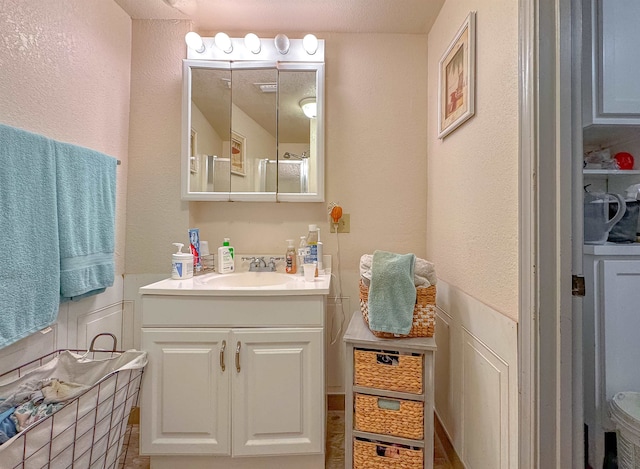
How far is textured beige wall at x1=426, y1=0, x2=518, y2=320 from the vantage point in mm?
900

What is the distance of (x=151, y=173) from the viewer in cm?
161

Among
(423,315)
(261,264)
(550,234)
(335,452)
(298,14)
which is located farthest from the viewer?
(261,264)

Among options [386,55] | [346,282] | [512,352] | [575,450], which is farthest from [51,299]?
[386,55]

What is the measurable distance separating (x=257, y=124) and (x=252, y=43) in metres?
0.42

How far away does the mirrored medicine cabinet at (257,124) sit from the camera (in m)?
1.61

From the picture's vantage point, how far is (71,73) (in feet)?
4.06

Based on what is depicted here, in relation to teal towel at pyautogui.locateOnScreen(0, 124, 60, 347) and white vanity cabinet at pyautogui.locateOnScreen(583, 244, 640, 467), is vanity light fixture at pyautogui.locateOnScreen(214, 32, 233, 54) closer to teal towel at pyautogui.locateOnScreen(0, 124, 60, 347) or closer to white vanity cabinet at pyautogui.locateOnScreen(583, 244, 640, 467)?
teal towel at pyautogui.locateOnScreen(0, 124, 60, 347)

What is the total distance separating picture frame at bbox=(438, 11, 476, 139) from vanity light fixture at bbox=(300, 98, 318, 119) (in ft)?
2.14

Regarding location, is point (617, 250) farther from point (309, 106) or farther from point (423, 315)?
point (309, 106)

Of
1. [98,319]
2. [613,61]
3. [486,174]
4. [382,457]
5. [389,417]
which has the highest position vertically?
[613,61]

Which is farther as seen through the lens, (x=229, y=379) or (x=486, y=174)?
(x=229, y=379)

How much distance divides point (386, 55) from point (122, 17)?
1432 millimetres

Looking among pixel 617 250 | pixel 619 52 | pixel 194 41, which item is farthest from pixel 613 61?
pixel 194 41

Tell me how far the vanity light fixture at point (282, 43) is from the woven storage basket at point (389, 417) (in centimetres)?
174
